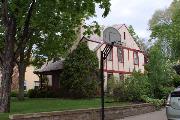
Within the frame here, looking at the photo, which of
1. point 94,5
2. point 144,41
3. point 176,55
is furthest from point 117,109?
point 144,41

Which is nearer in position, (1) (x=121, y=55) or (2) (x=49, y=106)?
(2) (x=49, y=106)

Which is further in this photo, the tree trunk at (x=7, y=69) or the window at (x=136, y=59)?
the window at (x=136, y=59)

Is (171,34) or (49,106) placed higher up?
(171,34)

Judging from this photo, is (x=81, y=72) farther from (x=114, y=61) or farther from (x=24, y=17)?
(x=24, y=17)

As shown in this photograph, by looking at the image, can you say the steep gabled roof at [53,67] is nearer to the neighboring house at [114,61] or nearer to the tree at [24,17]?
the neighboring house at [114,61]

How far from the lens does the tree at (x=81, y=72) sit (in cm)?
3375

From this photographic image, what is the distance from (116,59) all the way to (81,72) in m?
8.94

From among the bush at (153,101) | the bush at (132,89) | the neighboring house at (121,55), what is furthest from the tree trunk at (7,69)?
the neighboring house at (121,55)

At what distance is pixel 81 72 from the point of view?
33.8 m

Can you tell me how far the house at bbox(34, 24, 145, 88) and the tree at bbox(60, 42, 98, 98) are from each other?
2855 millimetres

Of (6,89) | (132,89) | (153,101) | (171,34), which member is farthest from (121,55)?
(6,89)

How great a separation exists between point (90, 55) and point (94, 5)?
615 inches

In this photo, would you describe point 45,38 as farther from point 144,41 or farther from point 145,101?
point 144,41

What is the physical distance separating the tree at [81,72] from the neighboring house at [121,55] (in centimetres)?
372
